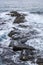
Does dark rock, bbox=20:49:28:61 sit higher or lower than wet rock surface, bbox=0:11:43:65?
higher

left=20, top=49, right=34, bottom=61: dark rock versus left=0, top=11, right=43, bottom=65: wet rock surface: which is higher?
left=20, top=49, right=34, bottom=61: dark rock

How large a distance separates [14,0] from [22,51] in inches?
1212

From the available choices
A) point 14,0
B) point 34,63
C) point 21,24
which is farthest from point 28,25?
point 14,0

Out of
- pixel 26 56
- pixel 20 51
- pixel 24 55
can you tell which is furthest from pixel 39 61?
pixel 20 51

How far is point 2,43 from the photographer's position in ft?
45.6

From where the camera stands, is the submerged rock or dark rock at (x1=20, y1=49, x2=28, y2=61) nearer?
the submerged rock

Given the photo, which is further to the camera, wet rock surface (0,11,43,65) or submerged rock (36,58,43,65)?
wet rock surface (0,11,43,65)

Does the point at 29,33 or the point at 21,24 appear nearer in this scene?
the point at 29,33

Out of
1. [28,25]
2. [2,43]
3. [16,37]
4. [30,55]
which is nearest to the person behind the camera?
[30,55]

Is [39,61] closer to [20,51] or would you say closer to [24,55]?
[24,55]

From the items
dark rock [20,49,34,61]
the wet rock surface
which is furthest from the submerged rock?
dark rock [20,49,34,61]

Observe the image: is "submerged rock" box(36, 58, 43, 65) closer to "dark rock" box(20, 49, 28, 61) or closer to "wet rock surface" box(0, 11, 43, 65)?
"wet rock surface" box(0, 11, 43, 65)

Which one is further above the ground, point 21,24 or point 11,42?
point 11,42

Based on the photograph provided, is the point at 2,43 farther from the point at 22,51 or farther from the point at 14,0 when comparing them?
the point at 14,0
